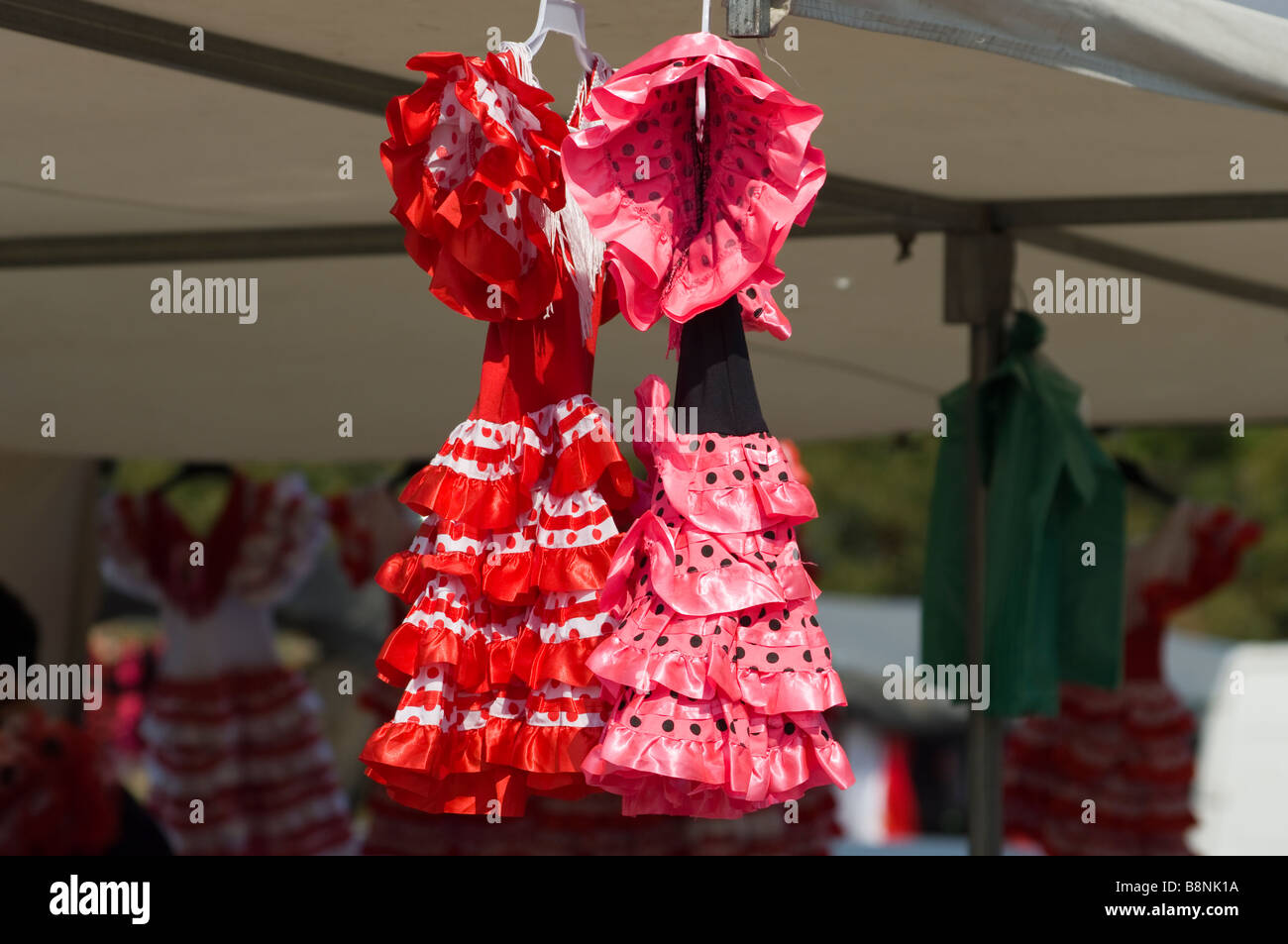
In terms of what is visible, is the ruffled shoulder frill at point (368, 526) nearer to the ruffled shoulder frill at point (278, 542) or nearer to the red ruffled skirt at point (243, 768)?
the ruffled shoulder frill at point (278, 542)

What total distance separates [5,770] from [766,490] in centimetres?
327

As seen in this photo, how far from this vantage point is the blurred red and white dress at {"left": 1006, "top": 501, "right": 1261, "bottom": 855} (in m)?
5.62

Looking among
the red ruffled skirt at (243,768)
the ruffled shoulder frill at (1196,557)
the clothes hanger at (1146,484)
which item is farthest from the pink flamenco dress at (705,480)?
the ruffled shoulder frill at (1196,557)

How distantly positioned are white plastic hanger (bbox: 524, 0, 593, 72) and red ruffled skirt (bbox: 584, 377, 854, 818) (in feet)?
1.63

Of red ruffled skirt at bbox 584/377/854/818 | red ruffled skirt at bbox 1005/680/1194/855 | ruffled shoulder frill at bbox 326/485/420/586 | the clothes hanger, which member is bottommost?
red ruffled skirt at bbox 1005/680/1194/855

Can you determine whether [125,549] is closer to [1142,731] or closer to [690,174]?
[1142,731]

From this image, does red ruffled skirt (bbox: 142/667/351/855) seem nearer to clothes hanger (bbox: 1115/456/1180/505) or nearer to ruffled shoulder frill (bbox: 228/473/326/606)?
ruffled shoulder frill (bbox: 228/473/326/606)

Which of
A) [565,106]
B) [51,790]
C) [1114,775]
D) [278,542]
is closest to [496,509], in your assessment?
[565,106]

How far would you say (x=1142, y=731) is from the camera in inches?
225

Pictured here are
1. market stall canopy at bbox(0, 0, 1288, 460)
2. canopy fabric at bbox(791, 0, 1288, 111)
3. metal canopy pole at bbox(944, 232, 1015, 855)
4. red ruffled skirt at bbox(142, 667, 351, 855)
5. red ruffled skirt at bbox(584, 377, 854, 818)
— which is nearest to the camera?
red ruffled skirt at bbox(584, 377, 854, 818)

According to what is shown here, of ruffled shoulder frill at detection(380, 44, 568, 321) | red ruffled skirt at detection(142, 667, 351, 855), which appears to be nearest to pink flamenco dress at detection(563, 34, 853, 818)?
ruffled shoulder frill at detection(380, 44, 568, 321)

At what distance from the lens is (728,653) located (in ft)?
5.05

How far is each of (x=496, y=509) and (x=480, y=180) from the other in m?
0.37

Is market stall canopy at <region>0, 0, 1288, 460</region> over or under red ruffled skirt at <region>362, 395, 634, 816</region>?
over
